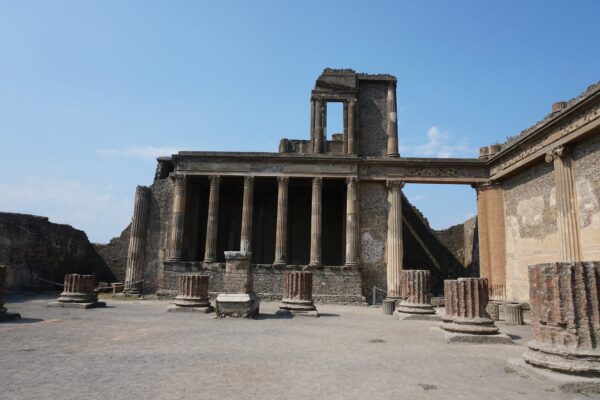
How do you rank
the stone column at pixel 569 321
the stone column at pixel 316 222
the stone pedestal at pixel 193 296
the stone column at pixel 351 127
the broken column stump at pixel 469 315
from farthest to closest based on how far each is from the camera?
the stone column at pixel 351 127 < the stone column at pixel 316 222 < the stone pedestal at pixel 193 296 < the broken column stump at pixel 469 315 < the stone column at pixel 569 321

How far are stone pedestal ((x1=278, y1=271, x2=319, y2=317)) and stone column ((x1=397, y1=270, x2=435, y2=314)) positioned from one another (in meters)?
2.83

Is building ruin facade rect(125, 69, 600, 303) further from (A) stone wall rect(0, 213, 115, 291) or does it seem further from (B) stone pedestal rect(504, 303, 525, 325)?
(A) stone wall rect(0, 213, 115, 291)

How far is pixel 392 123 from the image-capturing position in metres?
23.8

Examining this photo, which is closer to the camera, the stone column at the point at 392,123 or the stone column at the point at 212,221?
the stone column at the point at 212,221

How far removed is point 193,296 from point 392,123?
1575 centimetres

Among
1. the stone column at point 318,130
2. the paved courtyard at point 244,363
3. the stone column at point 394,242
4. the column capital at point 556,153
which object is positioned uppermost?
the stone column at point 318,130

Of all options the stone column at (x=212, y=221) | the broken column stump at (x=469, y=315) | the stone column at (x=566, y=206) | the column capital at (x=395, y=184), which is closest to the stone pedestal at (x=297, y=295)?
the broken column stump at (x=469, y=315)

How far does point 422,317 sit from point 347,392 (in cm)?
851

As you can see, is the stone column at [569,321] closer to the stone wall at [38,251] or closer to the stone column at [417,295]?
the stone column at [417,295]

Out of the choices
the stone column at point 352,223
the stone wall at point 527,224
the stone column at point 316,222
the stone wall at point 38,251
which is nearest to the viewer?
the stone wall at point 527,224

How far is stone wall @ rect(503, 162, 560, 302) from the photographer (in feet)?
51.0

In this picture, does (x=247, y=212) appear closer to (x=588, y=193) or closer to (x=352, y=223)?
(x=352, y=223)

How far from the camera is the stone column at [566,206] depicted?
1349 centimetres

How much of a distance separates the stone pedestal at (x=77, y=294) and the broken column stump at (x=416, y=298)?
10109mm
